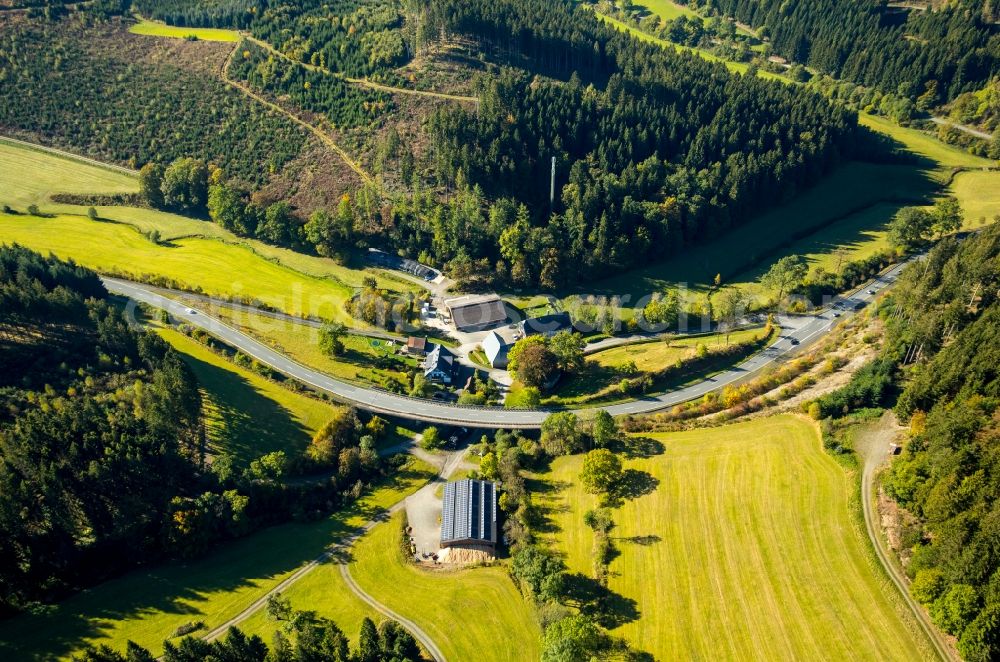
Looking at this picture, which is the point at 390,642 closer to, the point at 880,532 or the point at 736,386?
the point at 880,532

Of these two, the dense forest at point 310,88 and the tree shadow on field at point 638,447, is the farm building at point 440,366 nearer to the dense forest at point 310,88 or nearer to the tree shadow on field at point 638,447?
the tree shadow on field at point 638,447

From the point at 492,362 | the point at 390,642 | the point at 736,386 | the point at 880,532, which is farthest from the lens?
the point at 492,362

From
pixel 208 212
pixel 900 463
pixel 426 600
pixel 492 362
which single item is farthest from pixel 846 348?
pixel 208 212

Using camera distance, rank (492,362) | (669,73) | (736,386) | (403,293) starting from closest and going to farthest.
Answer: (736,386), (492,362), (403,293), (669,73)

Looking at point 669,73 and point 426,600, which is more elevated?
point 669,73

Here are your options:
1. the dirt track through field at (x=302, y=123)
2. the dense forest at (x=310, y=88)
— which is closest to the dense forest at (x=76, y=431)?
the dirt track through field at (x=302, y=123)

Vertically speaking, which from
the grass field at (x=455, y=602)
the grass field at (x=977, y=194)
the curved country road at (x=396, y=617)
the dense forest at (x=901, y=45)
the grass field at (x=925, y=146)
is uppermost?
the dense forest at (x=901, y=45)
